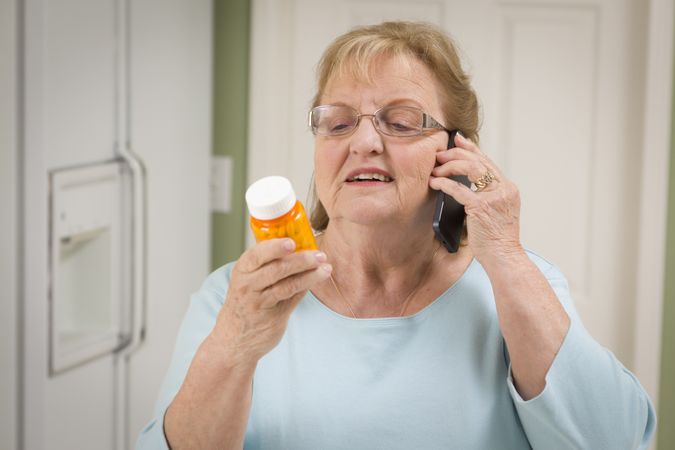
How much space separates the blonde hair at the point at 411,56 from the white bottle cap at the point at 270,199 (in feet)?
1.19

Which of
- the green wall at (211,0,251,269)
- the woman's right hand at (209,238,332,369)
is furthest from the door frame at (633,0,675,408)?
the woman's right hand at (209,238,332,369)

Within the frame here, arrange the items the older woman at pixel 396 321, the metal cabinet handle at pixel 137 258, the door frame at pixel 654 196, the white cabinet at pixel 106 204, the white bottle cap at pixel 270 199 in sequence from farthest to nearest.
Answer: the door frame at pixel 654 196
the metal cabinet handle at pixel 137 258
the white cabinet at pixel 106 204
the older woman at pixel 396 321
the white bottle cap at pixel 270 199

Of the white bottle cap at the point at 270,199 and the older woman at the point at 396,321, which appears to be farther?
the older woman at the point at 396,321

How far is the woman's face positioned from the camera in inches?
50.9

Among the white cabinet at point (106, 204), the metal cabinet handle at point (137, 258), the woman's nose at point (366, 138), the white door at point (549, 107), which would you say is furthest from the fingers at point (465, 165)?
the white door at point (549, 107)

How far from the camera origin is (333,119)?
4.38ft

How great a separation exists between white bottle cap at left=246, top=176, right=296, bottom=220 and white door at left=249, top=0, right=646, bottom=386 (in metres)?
1.64

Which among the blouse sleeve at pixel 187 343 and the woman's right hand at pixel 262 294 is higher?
the woman's right hand at pixel 262 294

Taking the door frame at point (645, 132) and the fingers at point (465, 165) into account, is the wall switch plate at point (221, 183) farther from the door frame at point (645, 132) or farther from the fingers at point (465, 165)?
the fingers at point (465, 165)

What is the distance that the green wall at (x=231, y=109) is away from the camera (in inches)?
105

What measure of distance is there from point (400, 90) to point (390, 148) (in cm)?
9

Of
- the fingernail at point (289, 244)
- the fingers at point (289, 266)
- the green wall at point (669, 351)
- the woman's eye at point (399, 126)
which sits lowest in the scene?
the green wall at point (669, 351)

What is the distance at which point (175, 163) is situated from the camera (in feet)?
7.93

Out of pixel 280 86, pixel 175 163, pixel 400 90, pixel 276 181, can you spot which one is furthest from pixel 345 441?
pixel 280 86
